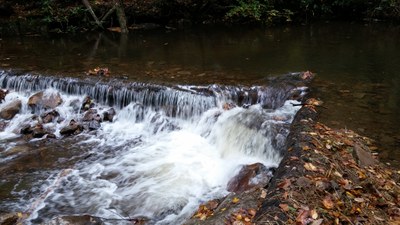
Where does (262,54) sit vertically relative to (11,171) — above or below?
above

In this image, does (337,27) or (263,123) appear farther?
(337,27)

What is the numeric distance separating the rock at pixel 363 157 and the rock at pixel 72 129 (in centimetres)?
611

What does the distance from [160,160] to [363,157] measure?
12.3 feet

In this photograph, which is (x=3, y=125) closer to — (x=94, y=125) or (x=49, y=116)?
(x=49, y=116)

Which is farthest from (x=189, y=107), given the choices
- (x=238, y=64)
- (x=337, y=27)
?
(x=337, y=27)

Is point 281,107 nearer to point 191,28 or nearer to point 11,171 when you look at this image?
point 11,171

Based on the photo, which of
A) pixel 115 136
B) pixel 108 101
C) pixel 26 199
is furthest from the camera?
pixel 108 101

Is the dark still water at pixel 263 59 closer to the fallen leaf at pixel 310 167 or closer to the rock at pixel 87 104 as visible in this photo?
the rock at pixel 87 104

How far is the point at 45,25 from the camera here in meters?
17.2

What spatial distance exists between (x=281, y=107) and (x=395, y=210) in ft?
13.4

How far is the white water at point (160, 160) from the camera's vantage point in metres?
5.89

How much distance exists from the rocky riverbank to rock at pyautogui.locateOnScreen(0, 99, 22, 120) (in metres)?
6.36

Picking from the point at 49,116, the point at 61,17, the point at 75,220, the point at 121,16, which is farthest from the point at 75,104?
the point at 61,17

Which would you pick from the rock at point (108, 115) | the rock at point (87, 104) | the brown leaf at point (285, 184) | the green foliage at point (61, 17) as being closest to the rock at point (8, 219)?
the brown leaf at point (285, 184)
